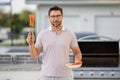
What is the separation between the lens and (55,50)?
2623 mm

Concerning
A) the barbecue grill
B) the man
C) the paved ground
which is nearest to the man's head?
the man

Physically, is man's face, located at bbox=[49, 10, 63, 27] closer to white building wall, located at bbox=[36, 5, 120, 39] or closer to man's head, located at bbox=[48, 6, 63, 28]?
man's head, located at bbox=[48, 6, 63, 28]

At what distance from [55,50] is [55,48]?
1 cm

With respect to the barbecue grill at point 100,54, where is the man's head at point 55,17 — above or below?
above

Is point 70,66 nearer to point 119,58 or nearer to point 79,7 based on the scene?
point 119,58

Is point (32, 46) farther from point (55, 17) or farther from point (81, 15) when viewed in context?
point (81, 15)

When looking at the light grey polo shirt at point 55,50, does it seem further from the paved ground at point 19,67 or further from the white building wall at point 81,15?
the white building wall at point 81,15

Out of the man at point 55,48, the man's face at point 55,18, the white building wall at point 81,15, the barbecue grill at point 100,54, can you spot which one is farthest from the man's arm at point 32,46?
the white building wall at point 81,15

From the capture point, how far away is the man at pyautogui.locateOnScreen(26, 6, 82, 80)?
8.60ft

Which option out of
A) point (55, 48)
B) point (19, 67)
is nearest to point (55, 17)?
point (55, 48)

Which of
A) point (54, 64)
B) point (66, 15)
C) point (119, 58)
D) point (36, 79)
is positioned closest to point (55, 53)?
point (54, 64)

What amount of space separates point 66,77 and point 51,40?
0.29 metres

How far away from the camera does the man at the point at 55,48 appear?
103 inches

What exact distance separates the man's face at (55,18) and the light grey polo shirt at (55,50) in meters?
0.07
